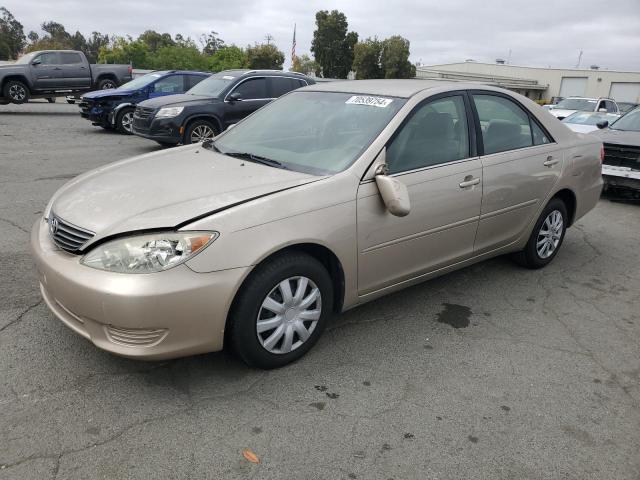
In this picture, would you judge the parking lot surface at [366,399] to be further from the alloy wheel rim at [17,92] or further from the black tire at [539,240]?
the alloy wheel rim at [17,92]

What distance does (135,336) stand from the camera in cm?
263

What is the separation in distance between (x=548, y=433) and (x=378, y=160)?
1.80m

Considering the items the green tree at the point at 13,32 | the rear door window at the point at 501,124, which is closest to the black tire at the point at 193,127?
the rear door window at the point at 501,124

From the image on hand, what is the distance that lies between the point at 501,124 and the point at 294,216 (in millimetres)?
2268

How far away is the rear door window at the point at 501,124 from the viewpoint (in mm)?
4133

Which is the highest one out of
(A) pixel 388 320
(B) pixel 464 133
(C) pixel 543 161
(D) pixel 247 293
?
(B) pixel 464 133

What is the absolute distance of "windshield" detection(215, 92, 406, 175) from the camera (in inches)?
135

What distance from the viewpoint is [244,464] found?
239cm

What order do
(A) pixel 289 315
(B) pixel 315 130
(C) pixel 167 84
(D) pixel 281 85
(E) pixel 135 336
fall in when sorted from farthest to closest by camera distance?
(C) pixel 167 84 < (D) pixel 281 85 < (B) pixel 315 130 < (A) pixel 289 315 < (E) pixel 135 336

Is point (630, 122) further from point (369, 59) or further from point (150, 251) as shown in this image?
point (369, 59)

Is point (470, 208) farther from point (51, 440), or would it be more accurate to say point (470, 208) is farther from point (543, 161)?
point (51, 440)

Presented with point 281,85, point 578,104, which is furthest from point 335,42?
point 281,85

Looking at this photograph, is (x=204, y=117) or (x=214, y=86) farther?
(x=214, y=86)

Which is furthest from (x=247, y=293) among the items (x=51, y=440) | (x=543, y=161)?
(x=543, y=161)
